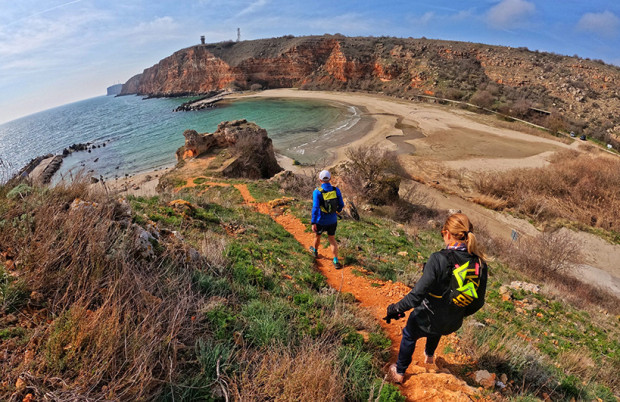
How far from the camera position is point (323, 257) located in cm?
798

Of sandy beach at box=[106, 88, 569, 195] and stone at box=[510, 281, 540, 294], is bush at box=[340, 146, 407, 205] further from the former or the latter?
sandy beach at box=[106, 88, 569, 195]

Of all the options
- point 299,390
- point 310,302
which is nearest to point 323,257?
point 310,302

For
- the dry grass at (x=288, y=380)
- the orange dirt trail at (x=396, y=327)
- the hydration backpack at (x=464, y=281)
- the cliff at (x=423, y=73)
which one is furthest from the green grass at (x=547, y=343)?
the cliff at (x=423, y=73)

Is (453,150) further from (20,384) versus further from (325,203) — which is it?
(20,384)

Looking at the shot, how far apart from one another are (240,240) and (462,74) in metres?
71.9

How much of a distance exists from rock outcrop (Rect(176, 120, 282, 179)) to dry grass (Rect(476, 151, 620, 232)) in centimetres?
1826

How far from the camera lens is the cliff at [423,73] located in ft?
150

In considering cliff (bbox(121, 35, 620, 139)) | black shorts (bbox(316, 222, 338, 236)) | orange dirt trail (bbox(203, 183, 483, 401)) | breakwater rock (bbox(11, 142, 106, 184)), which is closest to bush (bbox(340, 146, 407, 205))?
orange dirt trail (bbox(203, 183, 483, 401))

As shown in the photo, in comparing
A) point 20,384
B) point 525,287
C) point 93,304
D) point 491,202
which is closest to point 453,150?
point 491,202

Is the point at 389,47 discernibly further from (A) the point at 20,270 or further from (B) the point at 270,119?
(A) the point at 20,270

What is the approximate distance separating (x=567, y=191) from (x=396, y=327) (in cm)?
2402

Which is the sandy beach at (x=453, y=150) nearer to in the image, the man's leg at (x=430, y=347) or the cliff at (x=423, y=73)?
the cliff at (x=423, y=73)

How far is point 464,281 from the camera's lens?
3.01 m

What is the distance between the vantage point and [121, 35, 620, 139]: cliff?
4569cm
